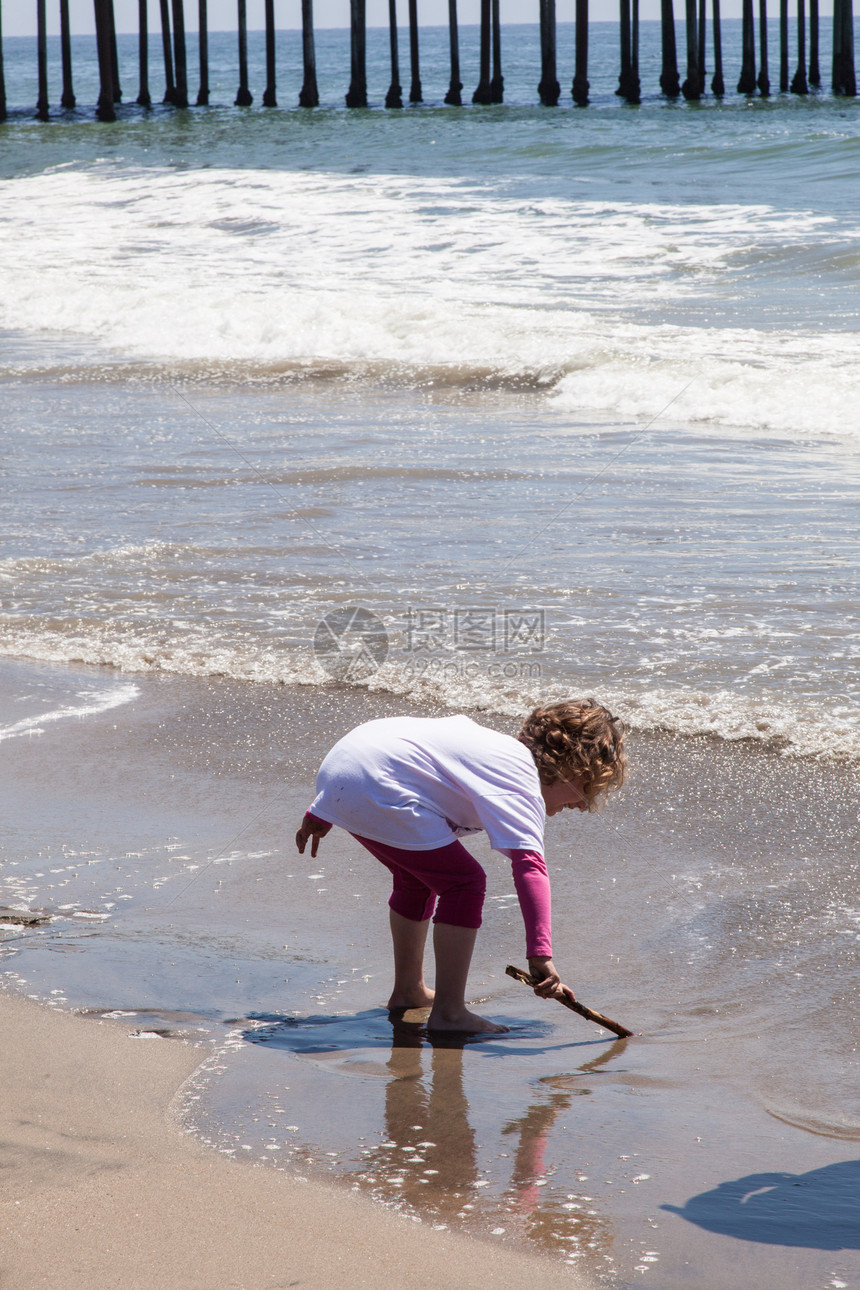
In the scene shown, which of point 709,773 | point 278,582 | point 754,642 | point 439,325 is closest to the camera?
point 709,773

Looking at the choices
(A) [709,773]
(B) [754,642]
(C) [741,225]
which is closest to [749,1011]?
(A) [709,773]

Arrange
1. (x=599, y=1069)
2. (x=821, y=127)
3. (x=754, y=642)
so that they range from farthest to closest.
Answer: (x=821, y=127) < (x=754, y=642) < (x=599, y=1069)

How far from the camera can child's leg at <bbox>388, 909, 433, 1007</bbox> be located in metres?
2.69

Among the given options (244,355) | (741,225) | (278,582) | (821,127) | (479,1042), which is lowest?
(479,1042)

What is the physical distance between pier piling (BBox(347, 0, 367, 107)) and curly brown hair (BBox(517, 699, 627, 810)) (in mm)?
26478

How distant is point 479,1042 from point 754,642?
2.65 meters

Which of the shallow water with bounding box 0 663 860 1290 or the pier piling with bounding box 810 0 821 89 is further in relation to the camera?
the pier piling with bounding box 810 0 821 89

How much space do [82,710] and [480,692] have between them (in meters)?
1.48

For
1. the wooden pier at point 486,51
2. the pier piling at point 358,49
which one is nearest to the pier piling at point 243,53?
the wooden pier at point 486,51

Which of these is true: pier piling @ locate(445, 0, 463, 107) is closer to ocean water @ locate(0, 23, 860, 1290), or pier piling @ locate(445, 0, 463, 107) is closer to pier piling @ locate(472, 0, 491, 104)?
pier piling @ locate(472, 0, 491, 104)

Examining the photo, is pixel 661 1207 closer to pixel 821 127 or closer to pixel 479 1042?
pixel 479 1042

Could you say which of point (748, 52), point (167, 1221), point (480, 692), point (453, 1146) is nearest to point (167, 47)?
point (748, 52)

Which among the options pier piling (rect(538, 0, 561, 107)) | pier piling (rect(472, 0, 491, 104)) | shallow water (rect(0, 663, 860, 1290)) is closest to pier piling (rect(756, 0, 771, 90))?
pier piling (rect(538, 0, 561, 107))

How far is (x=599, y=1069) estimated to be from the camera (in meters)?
2.43
